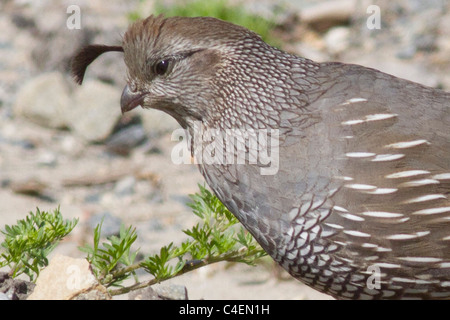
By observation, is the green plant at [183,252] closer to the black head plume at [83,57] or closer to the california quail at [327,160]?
the california quail at [327,160]

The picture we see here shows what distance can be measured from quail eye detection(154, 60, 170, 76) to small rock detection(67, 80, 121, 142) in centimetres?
281

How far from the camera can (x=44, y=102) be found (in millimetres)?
6992

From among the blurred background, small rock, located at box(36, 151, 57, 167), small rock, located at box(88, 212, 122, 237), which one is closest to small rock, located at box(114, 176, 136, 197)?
the blurred background

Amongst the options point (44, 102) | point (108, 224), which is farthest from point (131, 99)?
point (44, 102)

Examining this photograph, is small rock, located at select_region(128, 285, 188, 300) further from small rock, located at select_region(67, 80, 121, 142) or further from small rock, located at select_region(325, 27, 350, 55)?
small rock, located at select_region(325, 27, 350, 55)

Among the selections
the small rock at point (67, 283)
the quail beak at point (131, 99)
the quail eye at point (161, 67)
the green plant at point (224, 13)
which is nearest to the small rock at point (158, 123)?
the green plant at point (224, 13)

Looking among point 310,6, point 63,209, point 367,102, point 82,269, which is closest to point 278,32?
point 310,6

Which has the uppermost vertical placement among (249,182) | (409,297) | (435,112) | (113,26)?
(113,26)

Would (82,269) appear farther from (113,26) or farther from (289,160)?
(113,26)

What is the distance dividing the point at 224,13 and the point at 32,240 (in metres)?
4.49

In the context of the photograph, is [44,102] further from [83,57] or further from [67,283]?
[67,283]

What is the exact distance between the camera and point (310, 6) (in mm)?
8570

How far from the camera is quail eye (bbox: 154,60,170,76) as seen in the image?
4.01 meters

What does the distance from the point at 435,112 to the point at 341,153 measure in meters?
0.49
